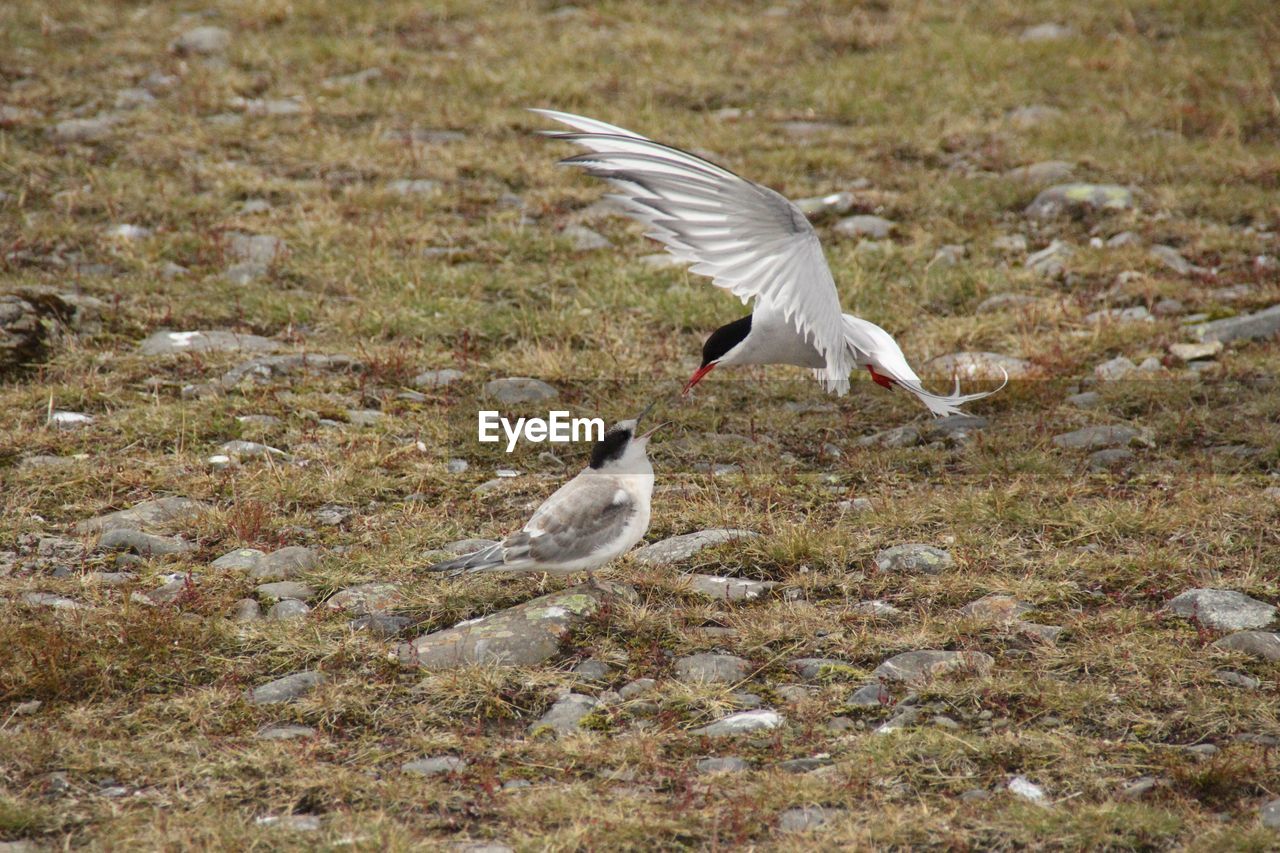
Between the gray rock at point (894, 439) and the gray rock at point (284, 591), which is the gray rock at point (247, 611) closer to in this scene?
the gray rock at point (284, 591)

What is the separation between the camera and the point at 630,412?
752 cm

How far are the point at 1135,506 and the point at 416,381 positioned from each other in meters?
3.93

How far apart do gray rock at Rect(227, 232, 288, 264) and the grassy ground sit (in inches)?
6.1

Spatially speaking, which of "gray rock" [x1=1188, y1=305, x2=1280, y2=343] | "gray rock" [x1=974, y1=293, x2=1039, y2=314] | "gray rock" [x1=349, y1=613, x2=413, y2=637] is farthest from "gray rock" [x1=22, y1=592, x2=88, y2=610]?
"gray rock" [x1=1188, y1=305, x2=1280, y2=343]

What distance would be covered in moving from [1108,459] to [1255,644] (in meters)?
1.99

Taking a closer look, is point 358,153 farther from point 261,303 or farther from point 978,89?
point 978,89

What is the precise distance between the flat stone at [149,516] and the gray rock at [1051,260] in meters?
5.77

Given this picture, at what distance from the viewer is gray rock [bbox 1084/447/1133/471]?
6.70 metres

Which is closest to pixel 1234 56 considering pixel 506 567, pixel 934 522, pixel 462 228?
pixel 462 228

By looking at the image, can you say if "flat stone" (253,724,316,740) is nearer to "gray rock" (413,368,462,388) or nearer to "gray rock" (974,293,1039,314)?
"gray rock" (413,368,462,388)

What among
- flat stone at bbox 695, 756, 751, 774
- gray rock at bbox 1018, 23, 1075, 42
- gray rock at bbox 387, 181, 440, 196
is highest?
gray rock at bbox 1018, 23, 1075, 42

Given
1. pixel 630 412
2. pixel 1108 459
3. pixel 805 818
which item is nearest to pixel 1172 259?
pixel 1108 459

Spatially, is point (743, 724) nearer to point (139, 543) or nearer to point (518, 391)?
point (139, 543)

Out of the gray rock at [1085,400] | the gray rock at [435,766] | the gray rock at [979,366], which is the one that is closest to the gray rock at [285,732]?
the gray rock at [435,766]
